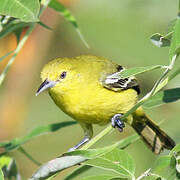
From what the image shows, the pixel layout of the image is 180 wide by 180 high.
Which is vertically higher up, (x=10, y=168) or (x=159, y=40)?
(x=159, y=40)

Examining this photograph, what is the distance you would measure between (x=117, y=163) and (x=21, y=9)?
2.70 ft

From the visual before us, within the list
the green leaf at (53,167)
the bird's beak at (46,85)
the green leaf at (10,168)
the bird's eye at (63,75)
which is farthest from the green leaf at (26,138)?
the green leaf at (53,167)

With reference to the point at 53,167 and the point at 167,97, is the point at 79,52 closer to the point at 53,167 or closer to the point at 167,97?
the point at 167,97

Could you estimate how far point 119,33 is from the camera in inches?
213

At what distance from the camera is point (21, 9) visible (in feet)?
6.77

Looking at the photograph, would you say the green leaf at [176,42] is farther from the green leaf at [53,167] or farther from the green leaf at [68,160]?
the green leaf at [53,167]

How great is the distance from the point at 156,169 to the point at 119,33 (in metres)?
3.68

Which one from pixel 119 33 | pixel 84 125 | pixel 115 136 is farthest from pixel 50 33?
pixel 84 125

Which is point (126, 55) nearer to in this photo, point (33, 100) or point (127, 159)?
point (33, 100)

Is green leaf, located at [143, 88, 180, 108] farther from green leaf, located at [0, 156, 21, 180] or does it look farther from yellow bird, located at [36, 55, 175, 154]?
green leaf, located at [0, 156, 21, 180]

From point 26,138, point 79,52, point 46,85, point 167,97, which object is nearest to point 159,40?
point 167,97

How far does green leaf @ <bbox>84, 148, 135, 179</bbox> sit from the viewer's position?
6.31 feet

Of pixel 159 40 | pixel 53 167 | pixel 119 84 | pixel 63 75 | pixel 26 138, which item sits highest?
pixel 159 40

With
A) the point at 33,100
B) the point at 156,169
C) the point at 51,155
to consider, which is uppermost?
the point at 156,169
